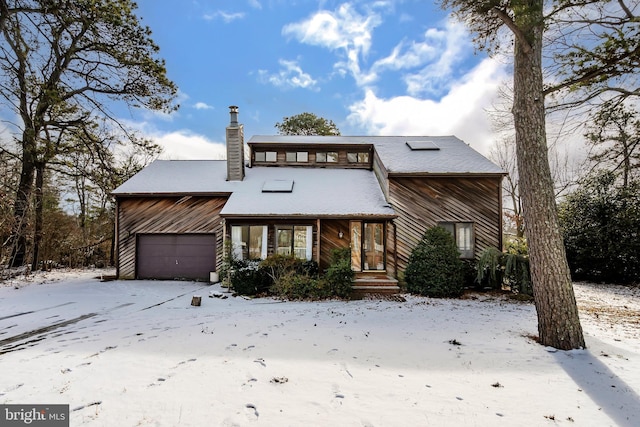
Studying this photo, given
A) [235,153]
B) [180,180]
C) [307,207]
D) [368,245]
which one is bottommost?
[368,245]

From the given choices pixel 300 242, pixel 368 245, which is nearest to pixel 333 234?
pixel 300 242

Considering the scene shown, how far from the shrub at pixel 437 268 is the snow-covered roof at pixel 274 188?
1645mm

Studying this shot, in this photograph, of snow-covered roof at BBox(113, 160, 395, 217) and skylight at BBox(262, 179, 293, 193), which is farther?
skylight at BBox(262, 179, 293, 193)

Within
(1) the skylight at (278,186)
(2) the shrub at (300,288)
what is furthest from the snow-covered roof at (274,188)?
(2) the shrub at (300,288)

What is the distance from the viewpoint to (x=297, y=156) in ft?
46.1

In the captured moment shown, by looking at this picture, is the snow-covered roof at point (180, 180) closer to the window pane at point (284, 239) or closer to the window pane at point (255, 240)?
the window pane at point (255, 240)

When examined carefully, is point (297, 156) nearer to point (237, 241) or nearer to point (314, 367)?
point (237, 241)

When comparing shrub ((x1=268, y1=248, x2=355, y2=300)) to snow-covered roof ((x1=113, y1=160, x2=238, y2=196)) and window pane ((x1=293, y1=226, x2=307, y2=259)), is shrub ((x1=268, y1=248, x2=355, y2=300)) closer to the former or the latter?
window pane ((x1=293, y1=226, x2=307, y2=259))

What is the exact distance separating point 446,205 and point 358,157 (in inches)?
197

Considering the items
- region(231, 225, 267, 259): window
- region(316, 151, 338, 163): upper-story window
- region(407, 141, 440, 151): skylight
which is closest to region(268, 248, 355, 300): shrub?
region(231, 225, 267, 259): window

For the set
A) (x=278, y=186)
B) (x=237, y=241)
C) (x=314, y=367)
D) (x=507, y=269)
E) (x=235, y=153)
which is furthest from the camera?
(x=235, y=153)

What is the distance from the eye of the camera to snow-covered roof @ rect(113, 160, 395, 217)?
33.9ft

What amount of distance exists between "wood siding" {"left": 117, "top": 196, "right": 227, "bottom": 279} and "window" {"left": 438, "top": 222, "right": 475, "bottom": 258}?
28.5 ft

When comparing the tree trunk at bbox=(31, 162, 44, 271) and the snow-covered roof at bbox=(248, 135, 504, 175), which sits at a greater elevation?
the snow-covered roof at bbox=(248, 135, 504, 175)
